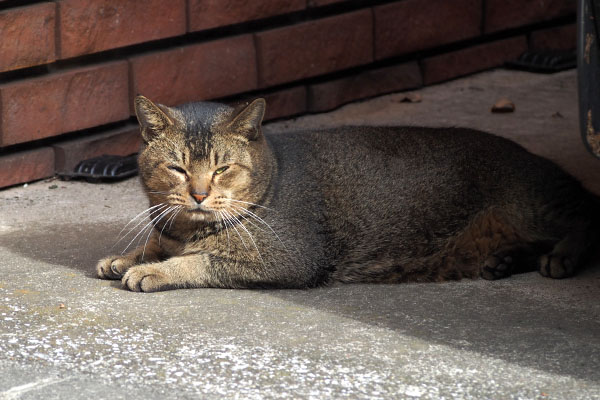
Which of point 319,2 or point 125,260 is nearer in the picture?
point 125,260

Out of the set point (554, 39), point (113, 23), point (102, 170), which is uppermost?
point (554, 39)

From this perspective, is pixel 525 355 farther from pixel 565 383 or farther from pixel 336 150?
pixel 336 150

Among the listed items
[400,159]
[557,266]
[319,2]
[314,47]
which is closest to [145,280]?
[400,159]

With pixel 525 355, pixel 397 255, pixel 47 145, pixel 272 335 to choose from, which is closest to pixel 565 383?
pixel 525 355

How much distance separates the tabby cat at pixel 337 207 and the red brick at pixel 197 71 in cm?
154

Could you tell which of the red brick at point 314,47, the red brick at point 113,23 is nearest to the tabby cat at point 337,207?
the red brick at point 113,23

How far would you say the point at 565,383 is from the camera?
2941 millimetres

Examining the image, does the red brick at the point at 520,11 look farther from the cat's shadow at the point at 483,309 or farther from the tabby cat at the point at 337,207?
the cat's shadow at the point at 483,309

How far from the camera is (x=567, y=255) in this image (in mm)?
4008

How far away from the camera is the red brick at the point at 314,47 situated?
20.0ft

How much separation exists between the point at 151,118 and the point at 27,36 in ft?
4.99

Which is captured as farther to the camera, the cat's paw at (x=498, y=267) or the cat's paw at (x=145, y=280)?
the cat's paw at (x=498, y=267)

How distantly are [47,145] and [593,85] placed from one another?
319 centimetres

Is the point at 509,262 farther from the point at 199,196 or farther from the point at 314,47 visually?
the point at 314,47
